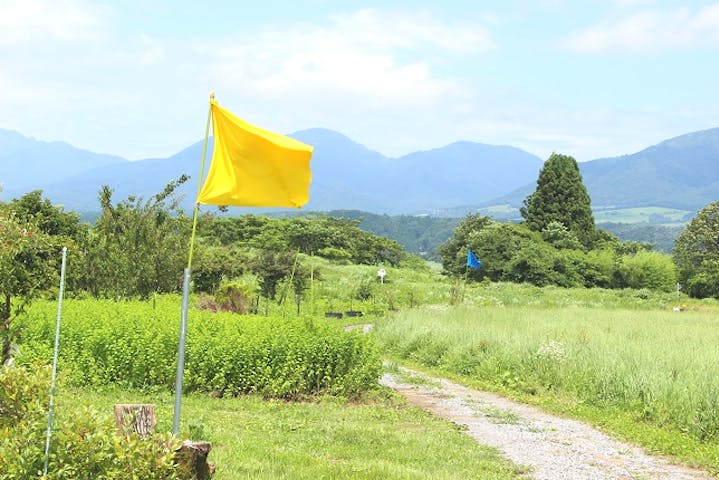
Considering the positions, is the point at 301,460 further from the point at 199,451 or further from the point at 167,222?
the point at 167,222

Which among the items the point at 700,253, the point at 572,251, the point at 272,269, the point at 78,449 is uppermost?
the point at 700,253

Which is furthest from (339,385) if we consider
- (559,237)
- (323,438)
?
(559,237)

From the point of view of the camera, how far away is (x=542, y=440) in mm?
9094

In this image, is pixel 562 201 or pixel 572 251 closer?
pixel 572 251

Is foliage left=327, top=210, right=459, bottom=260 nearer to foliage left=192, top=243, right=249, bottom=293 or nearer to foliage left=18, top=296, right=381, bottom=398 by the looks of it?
foliage left=192, top=243, right=249, bottom=293

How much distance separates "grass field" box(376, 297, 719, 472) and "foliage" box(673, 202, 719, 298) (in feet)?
86.8

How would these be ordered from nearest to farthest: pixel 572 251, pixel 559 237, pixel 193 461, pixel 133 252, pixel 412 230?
pixel 193 461
pixel 133 252
pixel 572 251
pixel 559 237
pixel 412 230

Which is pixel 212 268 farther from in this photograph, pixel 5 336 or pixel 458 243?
pixel 458 243

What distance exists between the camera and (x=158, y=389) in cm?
1069

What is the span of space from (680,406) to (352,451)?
486 cm

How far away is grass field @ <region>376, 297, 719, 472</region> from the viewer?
952 cm

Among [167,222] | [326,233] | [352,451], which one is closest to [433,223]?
[326,233]

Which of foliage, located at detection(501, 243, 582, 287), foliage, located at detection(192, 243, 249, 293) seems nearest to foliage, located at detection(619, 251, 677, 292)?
foliage, located at detection(501, 243, 582, 287)

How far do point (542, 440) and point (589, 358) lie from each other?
3.93 m
